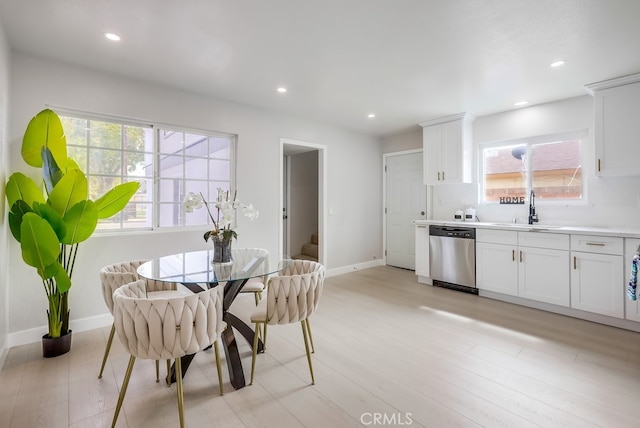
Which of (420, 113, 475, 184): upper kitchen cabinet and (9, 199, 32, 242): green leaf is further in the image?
(420, 113, 475, 184): upper kitchen cabinet

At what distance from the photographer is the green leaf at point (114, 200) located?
2596mm

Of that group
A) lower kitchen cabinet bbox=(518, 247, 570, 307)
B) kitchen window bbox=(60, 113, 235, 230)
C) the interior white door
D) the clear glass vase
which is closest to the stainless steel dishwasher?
lower kitchen cabinet bbox=(518, 247, 570, 307)

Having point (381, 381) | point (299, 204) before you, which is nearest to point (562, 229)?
point (381, 381)

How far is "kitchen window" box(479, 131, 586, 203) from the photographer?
3787 mm

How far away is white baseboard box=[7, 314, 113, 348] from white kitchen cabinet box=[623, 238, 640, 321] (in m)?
5.16

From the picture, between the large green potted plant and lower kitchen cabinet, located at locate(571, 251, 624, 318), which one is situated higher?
the large green potted plant

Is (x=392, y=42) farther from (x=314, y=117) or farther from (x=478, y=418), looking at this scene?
(x=478, y=418)

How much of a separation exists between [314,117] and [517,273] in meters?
3.48

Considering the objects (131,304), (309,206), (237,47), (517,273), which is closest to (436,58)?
(237,47)

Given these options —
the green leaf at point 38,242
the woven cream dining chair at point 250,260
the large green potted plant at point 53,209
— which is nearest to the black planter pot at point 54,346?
the large green potted plant at point 53,209

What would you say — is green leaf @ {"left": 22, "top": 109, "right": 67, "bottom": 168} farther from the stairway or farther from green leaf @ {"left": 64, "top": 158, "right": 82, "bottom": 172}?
the stairway

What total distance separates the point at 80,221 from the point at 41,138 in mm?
826

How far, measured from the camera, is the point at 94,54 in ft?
8.70

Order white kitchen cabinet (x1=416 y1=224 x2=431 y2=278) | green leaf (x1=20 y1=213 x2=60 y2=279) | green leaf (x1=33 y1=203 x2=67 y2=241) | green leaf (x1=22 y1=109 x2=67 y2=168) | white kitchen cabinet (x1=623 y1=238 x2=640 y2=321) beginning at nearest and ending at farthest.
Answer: green leaf (x1=20 y1=213 x2=60 y2=279) < green leaf (x1=33 y1=203 x2=67 y2=241) < green leaf (x1=22 y1=109 x2=67 y2=168) < white kitchen cabinet (x1=623 y1=238 x2=640 y2=321) < white kitchen cabinet (x1=416 y1=224 x2=431 y2=278)
